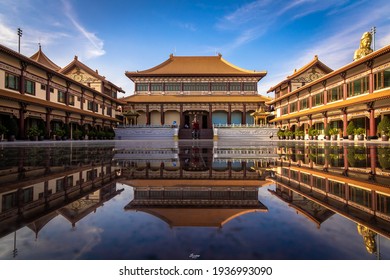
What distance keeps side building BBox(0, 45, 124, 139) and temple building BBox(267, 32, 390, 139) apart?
23873mm

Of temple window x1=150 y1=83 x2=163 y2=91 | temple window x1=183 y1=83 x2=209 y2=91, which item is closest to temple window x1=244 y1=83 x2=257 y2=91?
temple window x1=183 y1=83 x2=209 y2=91

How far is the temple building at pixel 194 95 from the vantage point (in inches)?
1454

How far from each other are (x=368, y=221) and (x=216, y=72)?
3832cm

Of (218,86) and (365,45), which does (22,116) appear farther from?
(365,45)

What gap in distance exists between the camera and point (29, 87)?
20391mm

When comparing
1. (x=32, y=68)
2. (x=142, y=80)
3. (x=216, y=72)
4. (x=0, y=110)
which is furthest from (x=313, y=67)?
(x=0, y=110)

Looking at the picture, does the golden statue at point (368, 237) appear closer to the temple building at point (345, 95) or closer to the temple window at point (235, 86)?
the temple building at point (345, 95)

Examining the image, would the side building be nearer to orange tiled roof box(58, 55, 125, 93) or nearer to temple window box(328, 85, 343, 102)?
orange tiled roof box(58, 55, 125, 93)

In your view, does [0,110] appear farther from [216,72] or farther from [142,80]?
[216,72]

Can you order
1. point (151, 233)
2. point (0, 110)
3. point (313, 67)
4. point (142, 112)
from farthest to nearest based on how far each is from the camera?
point (142, 112), point (313, 67), point (0, 110), point (151, 233)

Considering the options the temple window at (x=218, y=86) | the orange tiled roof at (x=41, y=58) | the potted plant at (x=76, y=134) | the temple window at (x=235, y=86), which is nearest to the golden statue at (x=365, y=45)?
the temple window at (x=235, y=86)

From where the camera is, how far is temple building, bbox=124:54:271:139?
121ft

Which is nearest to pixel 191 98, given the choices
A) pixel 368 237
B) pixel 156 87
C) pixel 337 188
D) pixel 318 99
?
pixel 156 87
